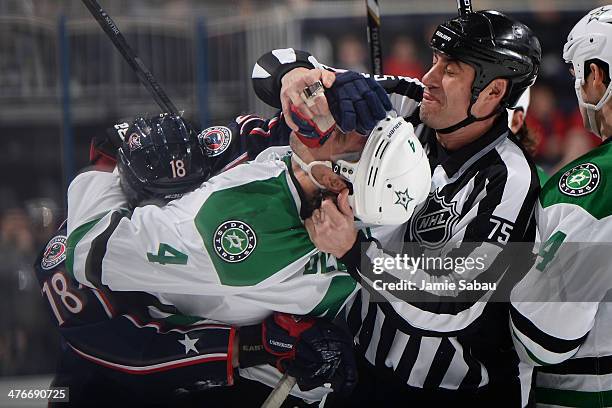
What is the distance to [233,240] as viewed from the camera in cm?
150

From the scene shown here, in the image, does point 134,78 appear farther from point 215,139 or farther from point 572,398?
point 572,398

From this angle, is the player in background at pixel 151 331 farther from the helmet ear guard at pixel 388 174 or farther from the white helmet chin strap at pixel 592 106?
the white helmet chin strap at pixel 592 106

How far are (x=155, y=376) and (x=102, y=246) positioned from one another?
10.9 inches

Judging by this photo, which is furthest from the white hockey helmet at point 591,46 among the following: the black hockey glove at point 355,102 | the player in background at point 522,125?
the player in background at point 522,125

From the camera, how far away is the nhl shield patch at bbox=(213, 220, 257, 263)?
4.91 feet

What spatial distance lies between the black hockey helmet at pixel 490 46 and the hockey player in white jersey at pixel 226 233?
237 millimetres

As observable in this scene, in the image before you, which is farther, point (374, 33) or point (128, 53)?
point (374, 33)

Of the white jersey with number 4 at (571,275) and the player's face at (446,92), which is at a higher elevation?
the player's face at (446,92)

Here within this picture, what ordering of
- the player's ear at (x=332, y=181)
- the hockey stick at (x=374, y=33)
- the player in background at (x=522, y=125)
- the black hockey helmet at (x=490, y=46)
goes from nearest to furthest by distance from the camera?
1. the player's ear at (x=332, y=181)
2. the black hockey helmet at (x=490, y=46)
3. the hockey stick at (x=374, y=33)
4. the player in background at (x=522, y=125)

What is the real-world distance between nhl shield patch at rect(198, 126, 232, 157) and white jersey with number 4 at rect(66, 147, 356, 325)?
0.10 m

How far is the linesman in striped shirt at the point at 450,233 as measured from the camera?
1505mm

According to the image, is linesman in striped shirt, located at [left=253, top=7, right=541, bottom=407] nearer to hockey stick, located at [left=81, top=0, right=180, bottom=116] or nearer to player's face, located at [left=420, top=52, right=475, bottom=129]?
player's face, located at [left=420, top=52, right=475, bottom=129]

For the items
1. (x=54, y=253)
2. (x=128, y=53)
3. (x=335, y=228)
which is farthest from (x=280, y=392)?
(x=128, y=53)

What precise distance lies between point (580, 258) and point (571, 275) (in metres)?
0.03
